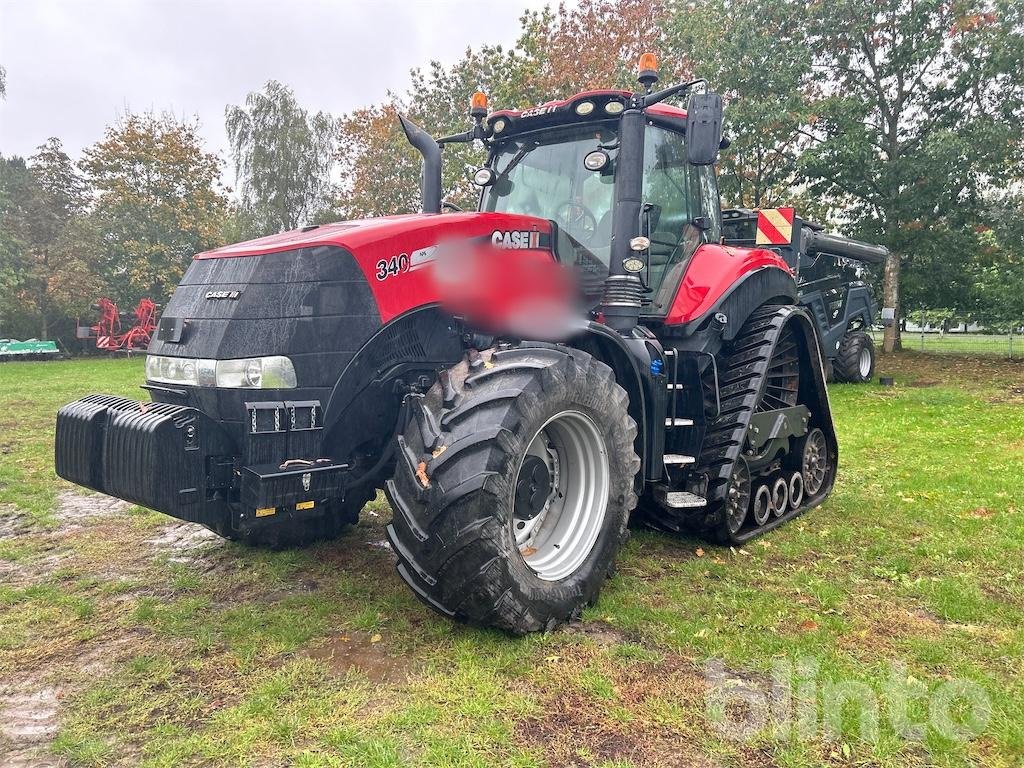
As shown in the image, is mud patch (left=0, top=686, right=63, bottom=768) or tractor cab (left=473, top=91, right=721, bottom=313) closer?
mud patch (left=0, top=686, right=63, bottom=768)

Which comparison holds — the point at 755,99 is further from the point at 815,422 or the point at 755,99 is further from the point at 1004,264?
the point at 815,422

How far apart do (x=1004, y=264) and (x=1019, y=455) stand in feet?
42.7

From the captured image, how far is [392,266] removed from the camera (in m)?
3.53

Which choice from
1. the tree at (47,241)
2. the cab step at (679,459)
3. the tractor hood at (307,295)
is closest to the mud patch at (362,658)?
the tractor hood at (307,295)

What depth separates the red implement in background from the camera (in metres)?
24.7

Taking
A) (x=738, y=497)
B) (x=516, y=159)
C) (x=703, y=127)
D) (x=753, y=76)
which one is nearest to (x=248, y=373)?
(x=516, y=159)

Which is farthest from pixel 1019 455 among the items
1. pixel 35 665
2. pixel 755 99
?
pixel 755 99

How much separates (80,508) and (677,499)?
480cm

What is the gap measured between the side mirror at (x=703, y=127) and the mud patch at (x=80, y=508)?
507cm

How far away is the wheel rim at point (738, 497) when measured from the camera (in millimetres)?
4844

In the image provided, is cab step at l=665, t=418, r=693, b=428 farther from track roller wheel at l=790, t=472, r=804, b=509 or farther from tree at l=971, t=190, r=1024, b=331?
tree at l=971, t=190, r=1024, b=331

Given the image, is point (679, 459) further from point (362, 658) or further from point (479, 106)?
point (479, 106)

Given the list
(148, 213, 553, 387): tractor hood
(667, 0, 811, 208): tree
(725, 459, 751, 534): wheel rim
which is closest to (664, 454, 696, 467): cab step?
(725, 459, 751, 534): wheel rim

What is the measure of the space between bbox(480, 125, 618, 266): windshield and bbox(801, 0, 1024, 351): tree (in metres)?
13.2
